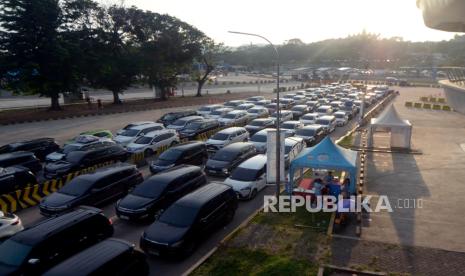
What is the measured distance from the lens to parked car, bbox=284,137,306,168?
22.1 m

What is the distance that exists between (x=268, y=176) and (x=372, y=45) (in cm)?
12640

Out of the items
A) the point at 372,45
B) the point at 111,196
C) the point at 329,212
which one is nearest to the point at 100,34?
the point at 111,196

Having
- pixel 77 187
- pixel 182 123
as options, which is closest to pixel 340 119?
pixel 182 123

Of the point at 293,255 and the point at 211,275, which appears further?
the point at 293,255

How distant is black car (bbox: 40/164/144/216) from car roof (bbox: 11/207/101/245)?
10.7 feet

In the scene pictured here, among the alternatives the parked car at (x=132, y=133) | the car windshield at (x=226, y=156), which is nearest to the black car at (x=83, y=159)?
the parked car at (x=132, y=133)

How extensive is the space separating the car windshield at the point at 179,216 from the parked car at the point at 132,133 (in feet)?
46.6

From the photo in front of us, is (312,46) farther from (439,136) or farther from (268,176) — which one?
(268,176)

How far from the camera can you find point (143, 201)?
14891mm

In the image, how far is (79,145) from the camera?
2359 cm

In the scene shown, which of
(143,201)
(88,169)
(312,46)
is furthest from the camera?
(312,46)

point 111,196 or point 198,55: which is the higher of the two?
point 198,55

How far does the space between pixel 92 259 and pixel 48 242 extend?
201 centimetres

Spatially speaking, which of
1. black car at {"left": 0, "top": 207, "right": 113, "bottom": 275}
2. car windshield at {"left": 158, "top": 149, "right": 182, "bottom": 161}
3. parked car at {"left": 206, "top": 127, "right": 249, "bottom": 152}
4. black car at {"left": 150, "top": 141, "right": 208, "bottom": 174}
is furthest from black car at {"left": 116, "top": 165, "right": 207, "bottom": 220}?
parked car at {"left": 206, "top": 127, "right": 249, "bottom": 152}
